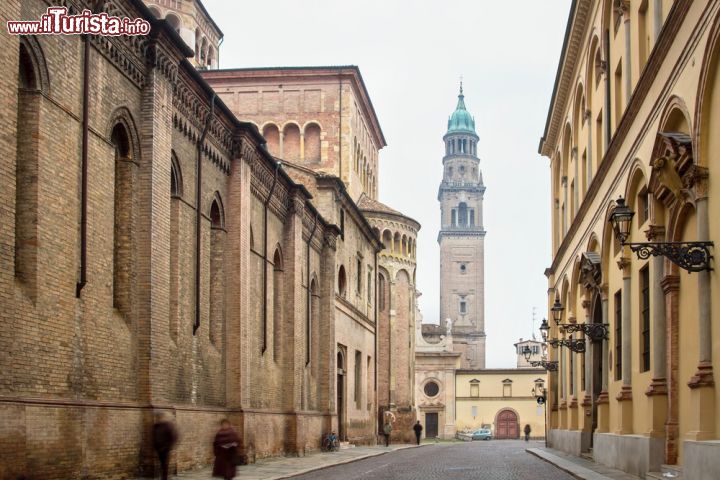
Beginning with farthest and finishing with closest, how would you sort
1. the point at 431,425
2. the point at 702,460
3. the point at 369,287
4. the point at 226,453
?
the point at 431,425 → the point at 369,287 → the point at 226,453 → the point at 702,460

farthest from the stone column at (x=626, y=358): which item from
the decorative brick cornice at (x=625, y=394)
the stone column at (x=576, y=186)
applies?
the stone column at (x=576, y=186)

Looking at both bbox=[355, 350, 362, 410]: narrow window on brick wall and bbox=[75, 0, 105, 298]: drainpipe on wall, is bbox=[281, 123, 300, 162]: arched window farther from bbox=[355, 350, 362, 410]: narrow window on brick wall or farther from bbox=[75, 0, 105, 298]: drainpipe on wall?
bbox=[75, 0, 105, 298]: drainpipe on wall

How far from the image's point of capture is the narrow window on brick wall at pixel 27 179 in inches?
616

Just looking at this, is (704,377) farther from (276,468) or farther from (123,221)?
(276,468)

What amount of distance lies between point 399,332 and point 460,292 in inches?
2822

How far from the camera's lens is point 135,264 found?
20047mm

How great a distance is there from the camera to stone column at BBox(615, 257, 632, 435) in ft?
70.7

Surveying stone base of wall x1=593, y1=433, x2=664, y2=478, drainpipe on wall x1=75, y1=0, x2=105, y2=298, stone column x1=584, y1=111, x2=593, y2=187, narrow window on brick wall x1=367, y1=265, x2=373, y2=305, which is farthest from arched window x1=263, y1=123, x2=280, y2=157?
drainpipe on wall x1=75, y1=0, x2=105, y2=298

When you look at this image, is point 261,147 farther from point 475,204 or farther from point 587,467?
point 475,204

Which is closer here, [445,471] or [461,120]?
[445,471]

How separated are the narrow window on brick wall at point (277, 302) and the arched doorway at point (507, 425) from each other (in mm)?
63307

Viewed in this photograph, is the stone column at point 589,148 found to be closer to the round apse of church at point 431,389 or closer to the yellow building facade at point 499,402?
the round apse of church at point 431,389

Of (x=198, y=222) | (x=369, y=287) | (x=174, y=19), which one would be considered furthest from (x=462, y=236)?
(x=198, y=222)

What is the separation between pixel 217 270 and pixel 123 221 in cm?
711
